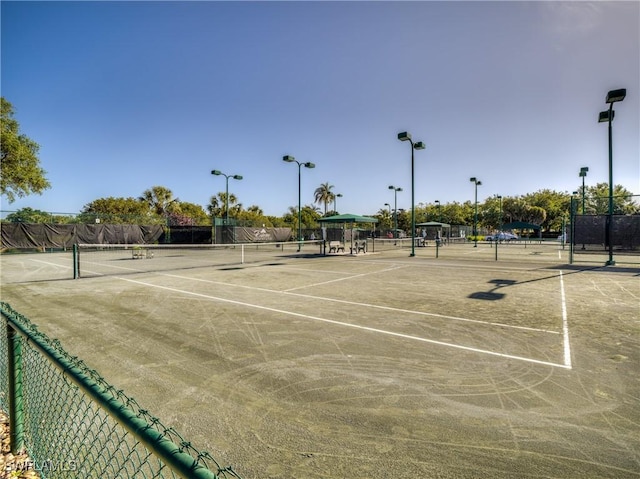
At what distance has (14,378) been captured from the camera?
107 inches

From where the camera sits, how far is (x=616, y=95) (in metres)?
14.3

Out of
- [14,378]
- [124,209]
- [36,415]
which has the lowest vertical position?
[36,415]

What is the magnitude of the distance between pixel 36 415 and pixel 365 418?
3.17 metres

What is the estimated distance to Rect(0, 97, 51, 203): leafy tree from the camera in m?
27.2

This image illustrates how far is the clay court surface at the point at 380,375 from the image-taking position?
2.69 metres

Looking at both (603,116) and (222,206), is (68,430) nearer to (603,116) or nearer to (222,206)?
(603,116)

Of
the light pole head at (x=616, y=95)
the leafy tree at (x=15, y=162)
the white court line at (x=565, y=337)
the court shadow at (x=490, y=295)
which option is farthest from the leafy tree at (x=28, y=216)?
the light pole head at (x=616, y=95)

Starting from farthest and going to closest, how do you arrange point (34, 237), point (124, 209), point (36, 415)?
point (124, 209)
point (34, 237)
point (36, 415)

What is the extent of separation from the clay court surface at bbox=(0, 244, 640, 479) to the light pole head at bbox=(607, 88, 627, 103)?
10.1 meters

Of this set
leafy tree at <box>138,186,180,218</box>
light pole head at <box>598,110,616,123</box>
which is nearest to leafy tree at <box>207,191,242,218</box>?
leafy tree at <box>138,186,180,218</box>

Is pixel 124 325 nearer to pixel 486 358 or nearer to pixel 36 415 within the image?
pixel 36 415

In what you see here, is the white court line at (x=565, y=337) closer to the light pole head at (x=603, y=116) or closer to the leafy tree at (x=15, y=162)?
the light pole head at (x=603, y=116)

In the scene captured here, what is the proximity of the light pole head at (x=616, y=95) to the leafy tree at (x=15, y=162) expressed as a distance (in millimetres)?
37933

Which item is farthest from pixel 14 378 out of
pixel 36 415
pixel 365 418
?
pixel 365 418
